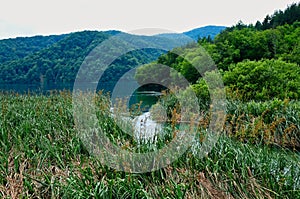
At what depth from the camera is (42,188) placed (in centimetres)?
294

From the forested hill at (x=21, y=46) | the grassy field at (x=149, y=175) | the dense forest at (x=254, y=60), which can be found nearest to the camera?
the grassy field at (x=149, y=175)

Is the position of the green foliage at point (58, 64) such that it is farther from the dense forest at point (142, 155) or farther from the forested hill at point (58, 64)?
the dense forest at point (142, 155)

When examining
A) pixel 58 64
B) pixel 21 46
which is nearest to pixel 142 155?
pixel 58 64

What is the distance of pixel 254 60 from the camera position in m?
11.3

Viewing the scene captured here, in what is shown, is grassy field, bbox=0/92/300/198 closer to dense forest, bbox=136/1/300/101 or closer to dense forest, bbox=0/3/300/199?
dense forest, bbox=0/3/300/199

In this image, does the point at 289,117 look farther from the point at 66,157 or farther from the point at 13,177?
the point at 13,177

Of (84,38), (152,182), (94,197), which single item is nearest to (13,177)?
(94,197)

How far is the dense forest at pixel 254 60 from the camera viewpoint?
9.21 m

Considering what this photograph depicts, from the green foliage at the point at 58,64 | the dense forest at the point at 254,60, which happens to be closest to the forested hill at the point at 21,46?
the green foliage at the point at 58,64

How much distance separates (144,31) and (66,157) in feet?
12.9

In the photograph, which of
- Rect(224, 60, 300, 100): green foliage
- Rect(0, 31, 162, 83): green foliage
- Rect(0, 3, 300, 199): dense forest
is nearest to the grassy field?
Rect(0, 3, 300, 199): dense forest

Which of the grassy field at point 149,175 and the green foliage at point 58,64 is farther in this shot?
the green foliage at point 58,64

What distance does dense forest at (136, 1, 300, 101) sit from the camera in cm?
921

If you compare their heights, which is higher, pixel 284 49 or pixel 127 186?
pixel 284 49
